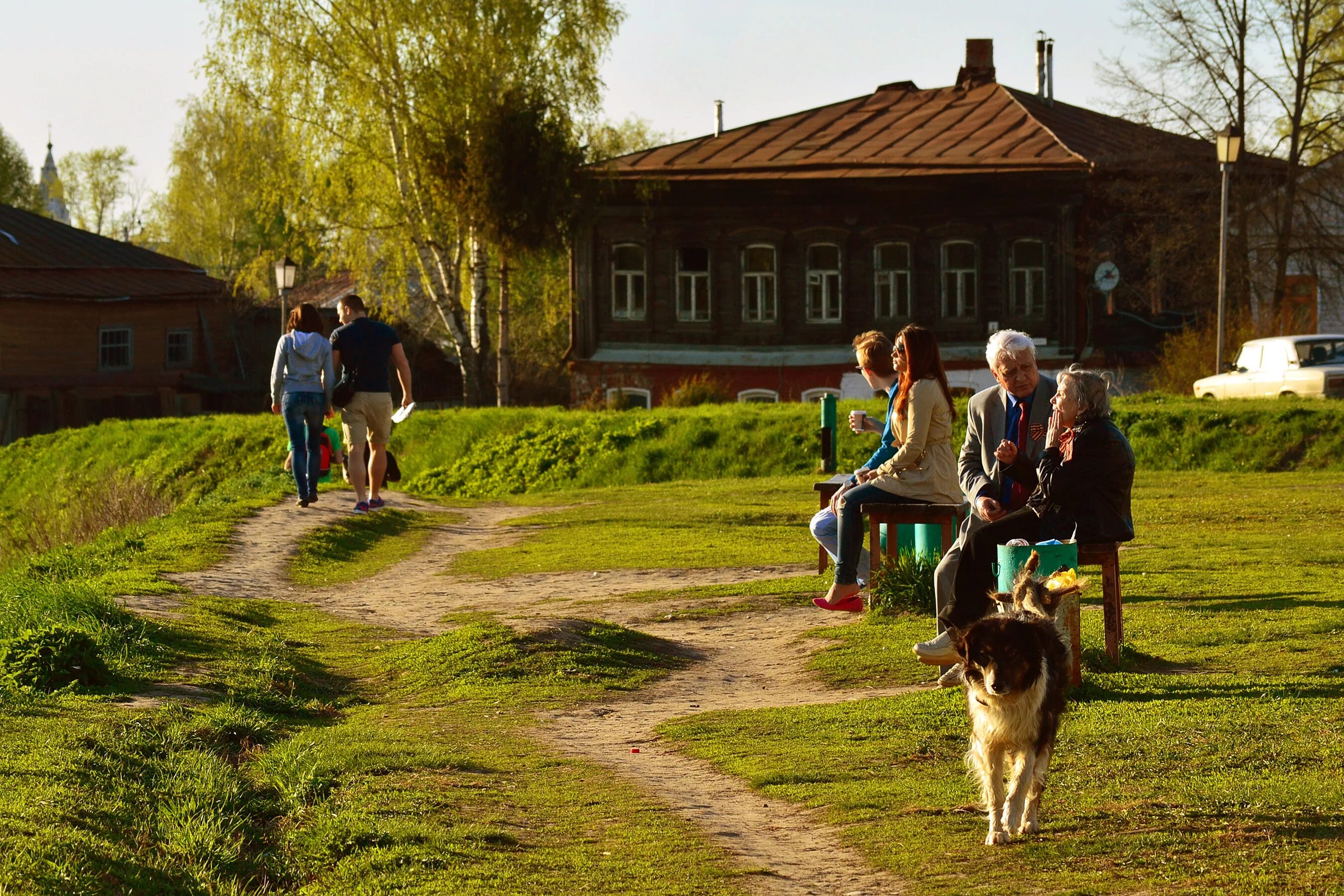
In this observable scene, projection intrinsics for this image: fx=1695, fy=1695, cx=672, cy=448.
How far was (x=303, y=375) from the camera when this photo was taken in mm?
17516

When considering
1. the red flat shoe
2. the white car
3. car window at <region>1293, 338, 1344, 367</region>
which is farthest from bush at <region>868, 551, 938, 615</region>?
car window at <region>1293, 338, 1344, 367</region>

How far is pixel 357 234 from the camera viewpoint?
38312mm

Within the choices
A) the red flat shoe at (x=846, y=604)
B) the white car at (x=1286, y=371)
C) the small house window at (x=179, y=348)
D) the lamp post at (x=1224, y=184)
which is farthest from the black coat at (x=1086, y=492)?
the small house window at (x=179, y=348)

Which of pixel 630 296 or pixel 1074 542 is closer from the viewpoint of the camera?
pixel 1074 542

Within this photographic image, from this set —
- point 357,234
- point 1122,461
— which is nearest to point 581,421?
point 357,234

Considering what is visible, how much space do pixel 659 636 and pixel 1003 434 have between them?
4007 mm

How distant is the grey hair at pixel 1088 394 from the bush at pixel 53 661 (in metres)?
5.65

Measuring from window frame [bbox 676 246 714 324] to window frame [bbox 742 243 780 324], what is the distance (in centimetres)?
77

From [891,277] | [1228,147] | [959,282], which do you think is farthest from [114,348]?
[1228,147]

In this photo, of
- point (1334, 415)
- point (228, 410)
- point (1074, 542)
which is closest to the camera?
point (1074, 542)

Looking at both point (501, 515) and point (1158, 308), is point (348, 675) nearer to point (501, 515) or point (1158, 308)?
point (501, 515)

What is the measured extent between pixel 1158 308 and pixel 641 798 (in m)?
33.5

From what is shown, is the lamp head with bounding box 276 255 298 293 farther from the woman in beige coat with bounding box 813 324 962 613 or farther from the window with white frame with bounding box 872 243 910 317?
the woman in beige coat with bounding box 813 324 962 613

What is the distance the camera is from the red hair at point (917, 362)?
34.8ft
